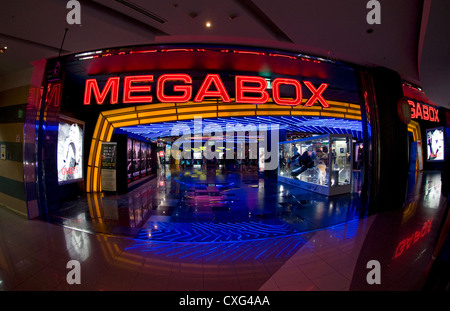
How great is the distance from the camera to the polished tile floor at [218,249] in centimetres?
245

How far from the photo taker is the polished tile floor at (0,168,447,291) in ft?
8.04

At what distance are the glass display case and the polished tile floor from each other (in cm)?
225

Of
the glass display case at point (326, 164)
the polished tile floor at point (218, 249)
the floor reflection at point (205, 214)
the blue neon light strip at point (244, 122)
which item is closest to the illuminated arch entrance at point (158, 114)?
the blue neon light strip at point (244, 122)

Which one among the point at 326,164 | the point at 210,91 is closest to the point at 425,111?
the point at 326,164

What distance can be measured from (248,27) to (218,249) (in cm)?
462

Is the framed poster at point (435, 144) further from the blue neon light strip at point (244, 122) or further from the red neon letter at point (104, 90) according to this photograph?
the red neon letter at point (104, 90)

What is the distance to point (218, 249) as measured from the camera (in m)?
3.30

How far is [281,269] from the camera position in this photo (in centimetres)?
271

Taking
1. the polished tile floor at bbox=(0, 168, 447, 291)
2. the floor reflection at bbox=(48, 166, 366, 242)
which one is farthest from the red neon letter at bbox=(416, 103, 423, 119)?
the floor reflection at bbox=(48, 166, 366, 242)

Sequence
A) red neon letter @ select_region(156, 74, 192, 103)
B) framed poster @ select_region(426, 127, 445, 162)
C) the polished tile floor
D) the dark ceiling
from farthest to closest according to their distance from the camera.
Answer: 1. framed poster @ select_region(426, 127, 445, 162)
2. red neon letter @ select_region(156, 74, 192, 103)
3. the dark ceiling
4. the polished tile floor

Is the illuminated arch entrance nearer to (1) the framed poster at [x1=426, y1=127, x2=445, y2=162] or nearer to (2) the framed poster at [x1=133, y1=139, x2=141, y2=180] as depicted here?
(2) the framed poster at [x1=133, y1=139, x2=141, y2=180]

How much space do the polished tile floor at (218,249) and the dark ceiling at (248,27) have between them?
13.3ft

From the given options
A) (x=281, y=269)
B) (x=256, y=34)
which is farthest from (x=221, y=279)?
(x=256, y=34)

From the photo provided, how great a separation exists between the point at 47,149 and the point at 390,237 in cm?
866
